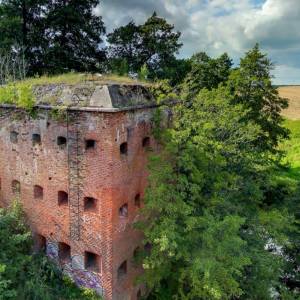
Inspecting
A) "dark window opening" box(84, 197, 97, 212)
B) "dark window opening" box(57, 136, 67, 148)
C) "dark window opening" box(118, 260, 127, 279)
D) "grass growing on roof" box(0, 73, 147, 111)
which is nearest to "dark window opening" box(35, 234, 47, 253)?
"dark window opening" box(84, 197, 97, 212)

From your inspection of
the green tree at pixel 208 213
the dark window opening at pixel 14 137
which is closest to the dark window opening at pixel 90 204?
the green tree at pixel 208 213

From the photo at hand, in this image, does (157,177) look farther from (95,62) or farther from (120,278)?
(95,62)

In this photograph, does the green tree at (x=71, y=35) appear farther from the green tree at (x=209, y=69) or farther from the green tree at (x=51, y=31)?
the green tree at (x=209, y=69)

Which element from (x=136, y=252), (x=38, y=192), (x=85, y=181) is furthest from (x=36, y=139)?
(x=136, y=252)

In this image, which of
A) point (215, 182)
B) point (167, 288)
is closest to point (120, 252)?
point (167, 288)

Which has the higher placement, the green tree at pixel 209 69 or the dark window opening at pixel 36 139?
the green tree at pixel 209 69

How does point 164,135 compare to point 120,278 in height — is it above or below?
above
